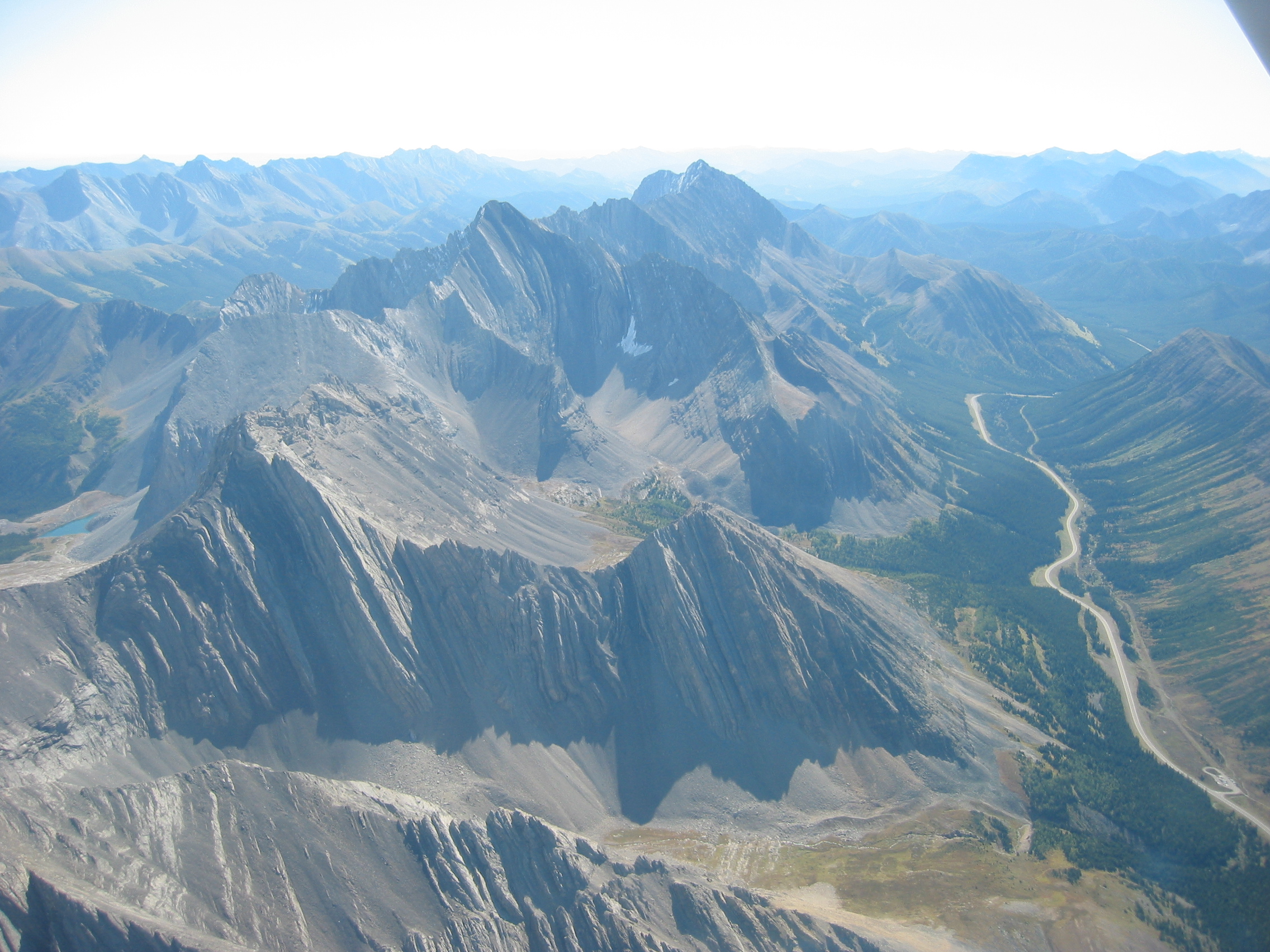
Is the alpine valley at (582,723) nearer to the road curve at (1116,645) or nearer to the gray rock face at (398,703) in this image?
the gray rock face at (398,703)

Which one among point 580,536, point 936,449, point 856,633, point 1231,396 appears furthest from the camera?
point 936,449

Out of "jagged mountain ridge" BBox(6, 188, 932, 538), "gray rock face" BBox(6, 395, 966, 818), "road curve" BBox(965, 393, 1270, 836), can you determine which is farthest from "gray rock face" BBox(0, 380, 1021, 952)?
"jagged mountain ridge" BBox(6, 188, 932, 538)

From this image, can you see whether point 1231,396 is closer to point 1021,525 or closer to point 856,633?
point 1021,525

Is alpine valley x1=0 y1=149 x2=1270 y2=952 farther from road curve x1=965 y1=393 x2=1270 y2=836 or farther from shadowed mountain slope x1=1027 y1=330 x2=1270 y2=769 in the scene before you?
shadowed mountain slope x1=1027 y1=330 x2=1270 y2=769

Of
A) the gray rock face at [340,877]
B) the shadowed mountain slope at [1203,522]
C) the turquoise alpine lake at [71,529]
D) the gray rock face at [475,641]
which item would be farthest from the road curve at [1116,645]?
the turquoise alpine lake at [71,529]

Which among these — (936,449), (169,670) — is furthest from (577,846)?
(936,449)

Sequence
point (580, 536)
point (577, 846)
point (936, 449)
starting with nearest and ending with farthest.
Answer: point (577, 846), point (580, 536), point (936, 449)
